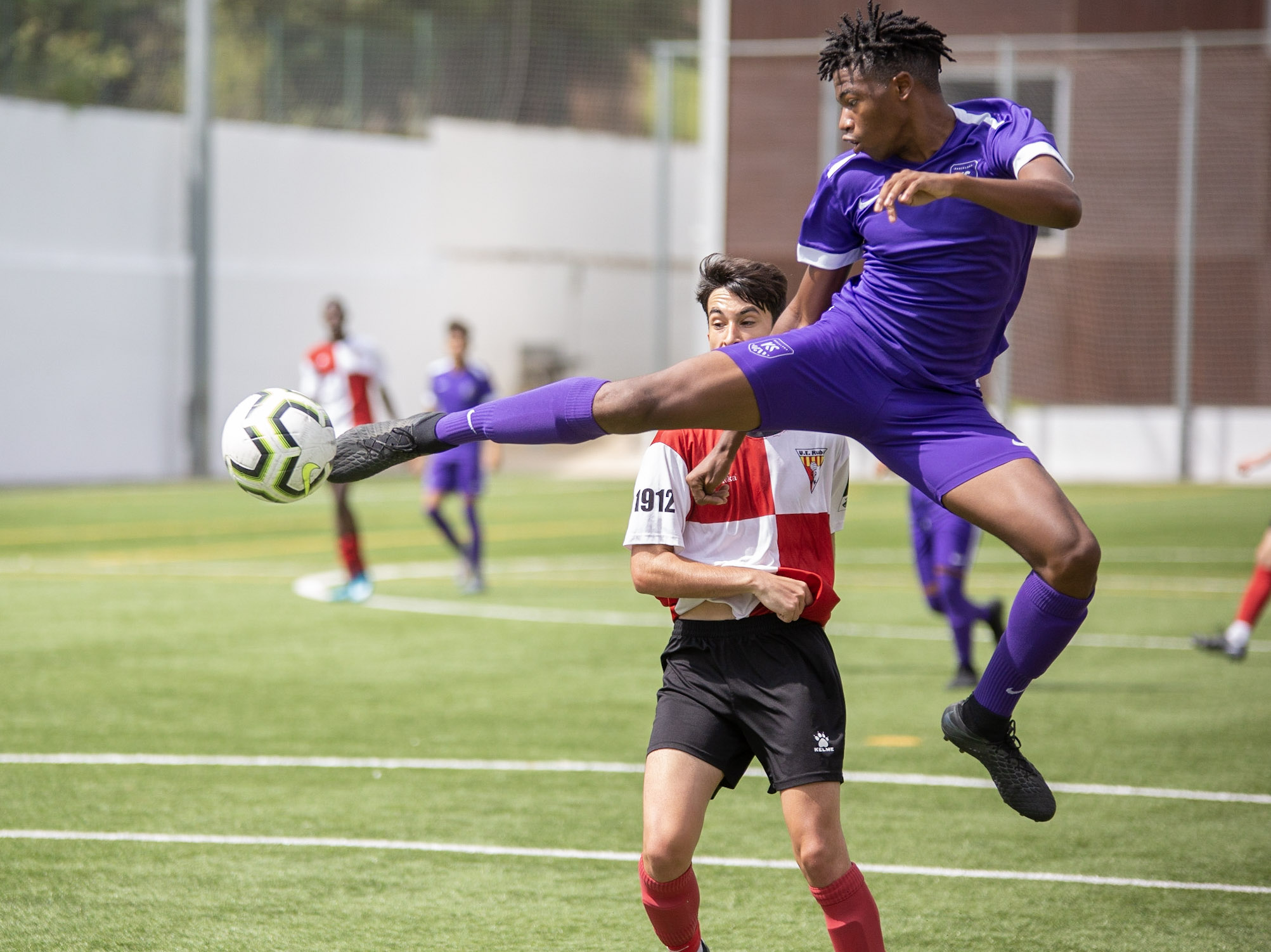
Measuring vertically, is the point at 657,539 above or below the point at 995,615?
above

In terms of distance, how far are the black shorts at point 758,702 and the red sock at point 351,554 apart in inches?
361

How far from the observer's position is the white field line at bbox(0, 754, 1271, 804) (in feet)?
23.2

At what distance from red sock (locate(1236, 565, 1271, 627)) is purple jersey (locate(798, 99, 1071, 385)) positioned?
5846mm

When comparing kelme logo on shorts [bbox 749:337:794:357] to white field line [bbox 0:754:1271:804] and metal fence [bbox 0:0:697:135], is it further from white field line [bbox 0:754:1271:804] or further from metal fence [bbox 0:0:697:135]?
metal fence [bbox 0:0:697:135]

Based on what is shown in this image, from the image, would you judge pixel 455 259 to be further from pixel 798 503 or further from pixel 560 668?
pixel 798 503

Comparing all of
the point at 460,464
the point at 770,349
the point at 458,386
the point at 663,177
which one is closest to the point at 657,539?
the point at 770,349

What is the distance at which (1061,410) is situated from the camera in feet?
93.0

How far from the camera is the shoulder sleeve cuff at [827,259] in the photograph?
4879 millimetres

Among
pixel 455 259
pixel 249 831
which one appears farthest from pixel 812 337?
pixel 455 259

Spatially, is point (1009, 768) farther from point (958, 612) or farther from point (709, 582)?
point (958, 612)

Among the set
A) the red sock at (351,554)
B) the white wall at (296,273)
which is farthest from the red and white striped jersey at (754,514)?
the white wall at (296,273)

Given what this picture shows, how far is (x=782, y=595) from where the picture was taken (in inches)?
156

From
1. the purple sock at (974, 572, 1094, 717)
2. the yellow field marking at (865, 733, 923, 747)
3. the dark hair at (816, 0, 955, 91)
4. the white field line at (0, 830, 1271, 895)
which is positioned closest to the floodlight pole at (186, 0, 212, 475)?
the yellow field marking at (865, 733, 923, 747)

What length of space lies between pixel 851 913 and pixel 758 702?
556mm
